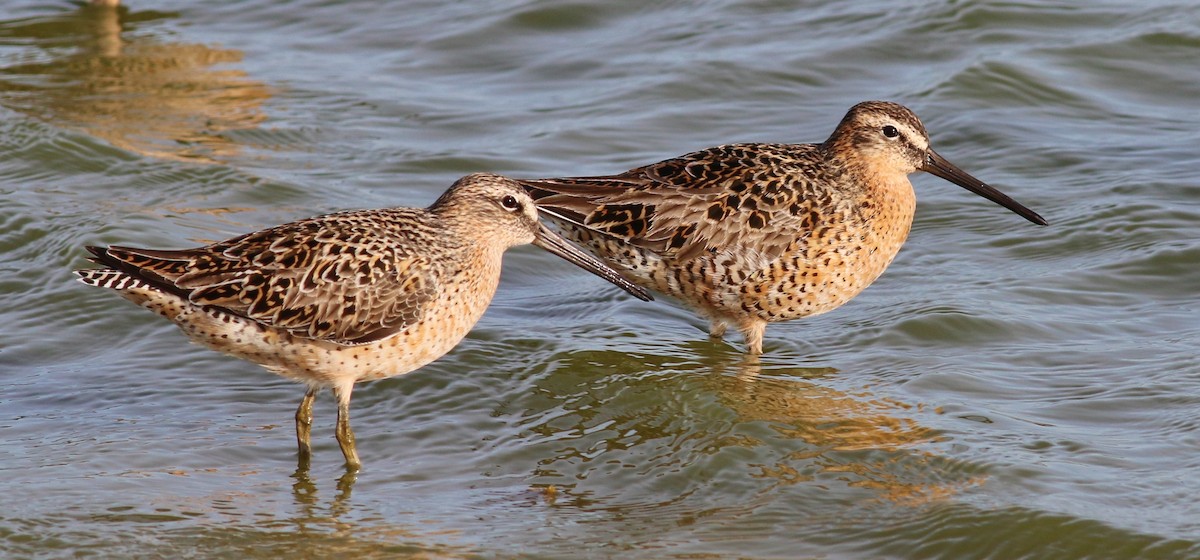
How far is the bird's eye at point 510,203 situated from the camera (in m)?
5.79

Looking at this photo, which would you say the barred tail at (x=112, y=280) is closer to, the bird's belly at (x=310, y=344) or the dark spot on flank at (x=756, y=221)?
the bird's belly at (x=310, y=344)

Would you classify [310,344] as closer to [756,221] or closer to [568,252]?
[568,252]

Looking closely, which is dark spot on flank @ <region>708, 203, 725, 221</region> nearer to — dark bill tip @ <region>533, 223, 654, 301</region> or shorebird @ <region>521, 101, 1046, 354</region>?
shorebird @ <region>521, 101, 1046, 354</region>

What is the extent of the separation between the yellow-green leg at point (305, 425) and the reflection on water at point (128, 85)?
362cm

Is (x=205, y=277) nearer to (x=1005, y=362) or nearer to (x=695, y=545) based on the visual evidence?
(x=695, y=545)

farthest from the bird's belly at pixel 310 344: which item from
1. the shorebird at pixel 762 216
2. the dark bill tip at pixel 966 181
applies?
the dark bill tip at pixel 966 181

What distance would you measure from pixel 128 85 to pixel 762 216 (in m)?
5.47

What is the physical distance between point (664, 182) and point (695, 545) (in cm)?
210

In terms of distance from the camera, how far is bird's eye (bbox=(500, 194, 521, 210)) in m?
5.79

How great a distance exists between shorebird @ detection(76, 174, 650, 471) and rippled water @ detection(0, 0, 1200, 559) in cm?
43

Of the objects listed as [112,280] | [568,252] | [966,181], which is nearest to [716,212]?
[568,252]

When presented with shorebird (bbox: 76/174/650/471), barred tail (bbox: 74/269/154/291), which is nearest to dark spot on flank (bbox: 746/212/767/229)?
shorebird (bbox: 76/174/650/471)

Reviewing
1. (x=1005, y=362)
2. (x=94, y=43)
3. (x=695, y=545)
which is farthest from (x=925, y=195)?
(x=94, y=43)

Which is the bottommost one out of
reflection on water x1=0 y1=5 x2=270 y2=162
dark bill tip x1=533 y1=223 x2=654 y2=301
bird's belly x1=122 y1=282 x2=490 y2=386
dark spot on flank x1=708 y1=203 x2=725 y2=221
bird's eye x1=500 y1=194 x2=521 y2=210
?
bird's belly x1=122 y1=282 x2=490 y2=386
